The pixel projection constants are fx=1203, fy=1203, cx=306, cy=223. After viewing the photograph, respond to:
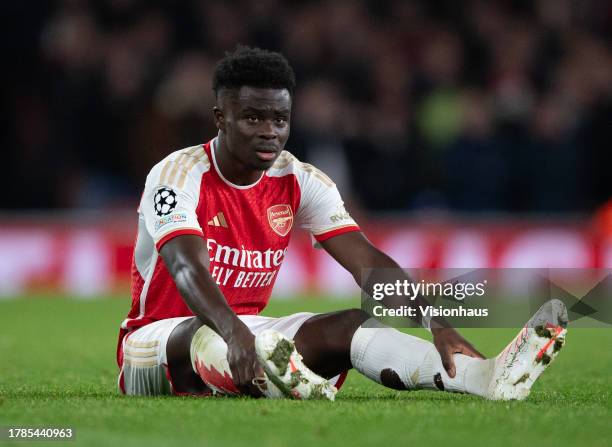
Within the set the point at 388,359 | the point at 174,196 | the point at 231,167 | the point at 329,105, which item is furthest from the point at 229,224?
the point at 329,105

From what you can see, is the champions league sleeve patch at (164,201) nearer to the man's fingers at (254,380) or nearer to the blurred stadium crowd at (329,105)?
the man's fingers at (254,380)

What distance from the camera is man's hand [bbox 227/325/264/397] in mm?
4941

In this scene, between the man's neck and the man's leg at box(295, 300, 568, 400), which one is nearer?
the man's leg at box(295, 300, 568, 400)

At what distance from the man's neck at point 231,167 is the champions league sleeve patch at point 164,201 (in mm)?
367

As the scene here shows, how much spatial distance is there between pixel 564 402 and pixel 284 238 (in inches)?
62.3

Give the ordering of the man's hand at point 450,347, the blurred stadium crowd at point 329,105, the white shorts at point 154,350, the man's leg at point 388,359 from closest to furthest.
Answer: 1. the man's leg at point 388,359
2. the man's hand at point 450,347
3. the white shorts at point 154,350
4. the blurred stadium crowd at point 329,105

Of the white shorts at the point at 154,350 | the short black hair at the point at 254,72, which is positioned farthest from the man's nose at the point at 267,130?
the white shorts at the point at 154,350

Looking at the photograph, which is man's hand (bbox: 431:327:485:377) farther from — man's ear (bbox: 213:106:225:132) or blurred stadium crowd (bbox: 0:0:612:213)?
blurred stadium crowd (bbox: 0:0:612:213)

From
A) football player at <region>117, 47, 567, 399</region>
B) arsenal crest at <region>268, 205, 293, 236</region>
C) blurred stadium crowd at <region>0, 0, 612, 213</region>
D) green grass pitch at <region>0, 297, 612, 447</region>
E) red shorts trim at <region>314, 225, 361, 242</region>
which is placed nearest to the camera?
green grass pitch at <region>0, 297, 612, 447</region>

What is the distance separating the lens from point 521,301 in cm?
802

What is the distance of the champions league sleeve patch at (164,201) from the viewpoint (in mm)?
5492

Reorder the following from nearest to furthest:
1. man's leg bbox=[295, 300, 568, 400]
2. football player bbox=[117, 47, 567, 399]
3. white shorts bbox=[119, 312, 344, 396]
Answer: football player bbox=[117, 47, 567, 399]
man's leg bbox=[295, 300, 568, 400]
white shorts bbox=[119, 312, 344, 396]

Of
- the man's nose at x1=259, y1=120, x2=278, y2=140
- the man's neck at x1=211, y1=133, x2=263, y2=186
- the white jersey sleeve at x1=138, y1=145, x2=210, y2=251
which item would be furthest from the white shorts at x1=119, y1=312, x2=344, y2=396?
the man's nose at x1=259, y1=120, x2=278, y2=140

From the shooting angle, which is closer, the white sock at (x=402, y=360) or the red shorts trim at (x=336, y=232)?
the white sock at (x=402, y=360)
